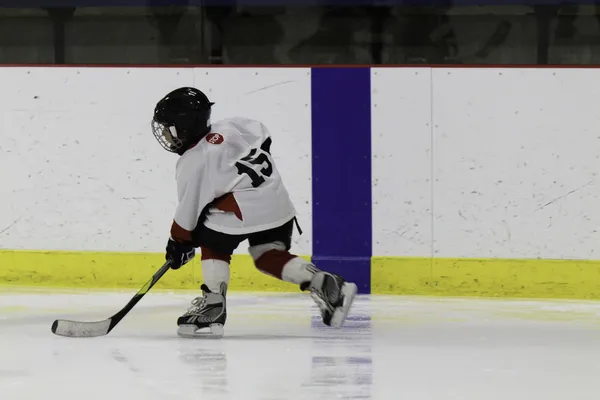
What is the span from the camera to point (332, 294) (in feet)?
13.2

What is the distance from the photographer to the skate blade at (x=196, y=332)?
13.1 feet

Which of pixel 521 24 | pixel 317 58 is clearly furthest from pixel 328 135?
pixel 521 24

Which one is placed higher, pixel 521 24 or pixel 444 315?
pixel 521 24

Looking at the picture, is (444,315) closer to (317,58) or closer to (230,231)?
(230,231)

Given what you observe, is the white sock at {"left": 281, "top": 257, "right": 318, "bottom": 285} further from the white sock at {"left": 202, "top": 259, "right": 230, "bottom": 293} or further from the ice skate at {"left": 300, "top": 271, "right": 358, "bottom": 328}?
the white sock at {"left": 202, "top": 259, "right": 230, "bottom": 293}

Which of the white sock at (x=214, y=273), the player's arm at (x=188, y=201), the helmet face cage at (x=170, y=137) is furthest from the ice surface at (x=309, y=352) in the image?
the helmet face cage at (x=170, y=137)

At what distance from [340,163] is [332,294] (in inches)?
54.0

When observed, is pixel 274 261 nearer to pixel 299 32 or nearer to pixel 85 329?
pixel 85 329

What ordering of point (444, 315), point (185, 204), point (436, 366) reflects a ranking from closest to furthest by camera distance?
1. point (436, 366)
2. point (185, 204)
3. point (444, 315)

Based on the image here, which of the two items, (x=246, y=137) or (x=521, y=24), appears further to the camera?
(x=521, y=24)

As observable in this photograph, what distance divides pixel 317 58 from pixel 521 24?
0.91m

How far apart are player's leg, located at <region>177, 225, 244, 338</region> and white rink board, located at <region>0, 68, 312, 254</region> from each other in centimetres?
128

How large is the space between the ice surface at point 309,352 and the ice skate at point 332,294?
6 centimetres

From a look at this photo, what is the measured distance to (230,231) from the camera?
399 cm
